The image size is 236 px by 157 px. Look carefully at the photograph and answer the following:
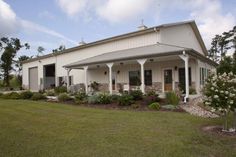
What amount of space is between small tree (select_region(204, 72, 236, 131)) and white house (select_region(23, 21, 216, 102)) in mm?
6111

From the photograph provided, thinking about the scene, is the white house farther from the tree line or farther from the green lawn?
the tree line

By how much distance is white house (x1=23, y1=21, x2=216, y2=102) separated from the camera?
49.5 ft

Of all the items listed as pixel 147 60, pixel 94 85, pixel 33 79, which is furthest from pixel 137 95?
pixel 33 79

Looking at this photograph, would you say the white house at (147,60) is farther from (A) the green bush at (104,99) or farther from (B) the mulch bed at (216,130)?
(B) the mulch bed at (216,130)

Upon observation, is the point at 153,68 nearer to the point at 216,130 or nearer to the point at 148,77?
the point at 148,77

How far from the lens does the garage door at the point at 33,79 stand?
32.5m

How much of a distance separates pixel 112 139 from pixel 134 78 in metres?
13.5

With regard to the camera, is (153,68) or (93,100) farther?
(153,68)

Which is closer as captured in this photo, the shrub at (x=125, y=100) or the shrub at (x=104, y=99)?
the shrub at (x=125, y=100)

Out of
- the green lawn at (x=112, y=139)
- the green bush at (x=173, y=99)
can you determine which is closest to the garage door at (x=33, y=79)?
the green bush at (x=173, y=99)

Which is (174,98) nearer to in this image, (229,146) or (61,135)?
(229,146)

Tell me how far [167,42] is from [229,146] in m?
13.3

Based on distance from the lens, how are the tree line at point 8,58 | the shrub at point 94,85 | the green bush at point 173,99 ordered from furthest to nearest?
the tree line at point 8,58, the shrub at point 94,85, the green bush at point 173,99

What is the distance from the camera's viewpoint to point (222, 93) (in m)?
6.58
